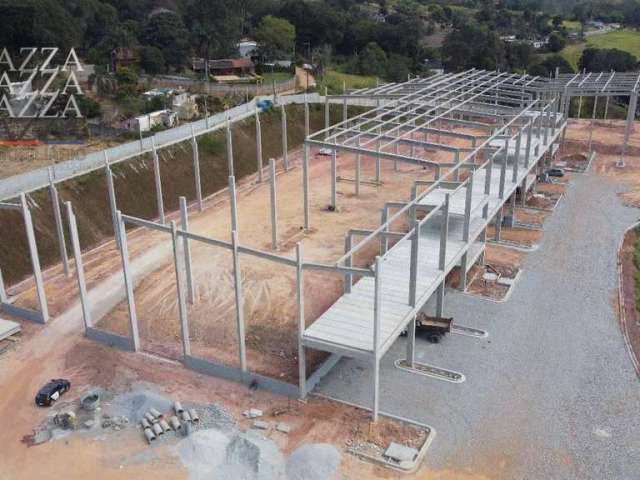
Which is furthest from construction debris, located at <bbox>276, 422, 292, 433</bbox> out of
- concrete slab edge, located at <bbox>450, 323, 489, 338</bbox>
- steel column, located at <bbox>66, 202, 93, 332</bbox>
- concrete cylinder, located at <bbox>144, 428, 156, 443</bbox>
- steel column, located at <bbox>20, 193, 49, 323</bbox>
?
steel column, located at <bbox>20, 193, 49, 323</bbox>

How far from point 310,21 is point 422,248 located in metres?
58.2

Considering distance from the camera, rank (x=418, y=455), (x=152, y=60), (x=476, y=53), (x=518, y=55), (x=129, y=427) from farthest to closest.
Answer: (x=518, y=55)
(x=476, y=53)
(x=152, y=60)
(x=129, y=427)
(x=418, y=455)

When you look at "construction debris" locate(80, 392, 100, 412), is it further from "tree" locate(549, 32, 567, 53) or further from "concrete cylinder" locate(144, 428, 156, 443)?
"tree" locate(549, 32, 567, 53)

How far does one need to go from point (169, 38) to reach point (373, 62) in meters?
20.5

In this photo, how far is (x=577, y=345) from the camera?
57.0ft

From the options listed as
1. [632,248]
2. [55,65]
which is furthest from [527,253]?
[55,65]

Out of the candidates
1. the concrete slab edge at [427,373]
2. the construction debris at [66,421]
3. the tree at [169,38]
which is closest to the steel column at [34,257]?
the construction debris at [66,421]

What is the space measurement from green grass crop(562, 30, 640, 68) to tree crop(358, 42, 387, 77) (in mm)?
25313

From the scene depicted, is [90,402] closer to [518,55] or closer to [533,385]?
[533,385]

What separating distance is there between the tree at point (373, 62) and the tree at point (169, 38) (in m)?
17.9

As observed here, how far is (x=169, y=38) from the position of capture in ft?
191

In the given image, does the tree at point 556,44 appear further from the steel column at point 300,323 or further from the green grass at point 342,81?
the steel column at point 300,323

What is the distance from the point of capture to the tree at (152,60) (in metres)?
52.5

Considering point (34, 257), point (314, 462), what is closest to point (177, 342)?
point (34, 257)
